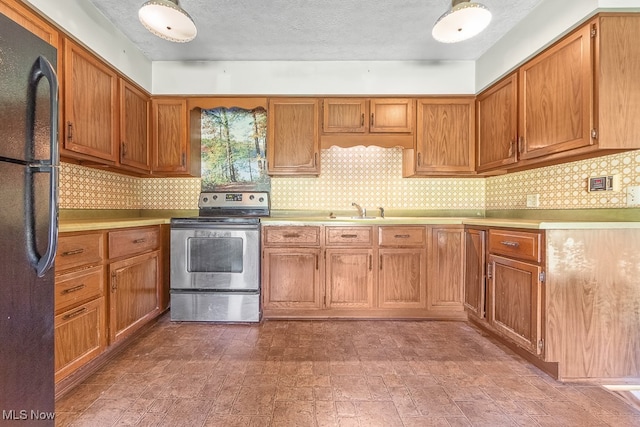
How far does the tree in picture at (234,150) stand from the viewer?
3346 mm

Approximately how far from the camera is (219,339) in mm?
2434

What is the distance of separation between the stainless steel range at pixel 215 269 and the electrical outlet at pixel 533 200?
2348mm

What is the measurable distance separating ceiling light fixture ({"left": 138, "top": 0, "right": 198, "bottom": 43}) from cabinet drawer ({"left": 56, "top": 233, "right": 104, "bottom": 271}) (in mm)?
1296

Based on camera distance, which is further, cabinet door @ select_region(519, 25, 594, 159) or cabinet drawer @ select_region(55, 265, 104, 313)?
cabinet door @ select_region(519, 25, 594, 159)

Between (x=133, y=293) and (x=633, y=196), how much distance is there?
11.1 feet

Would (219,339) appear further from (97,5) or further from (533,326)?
(97,5)

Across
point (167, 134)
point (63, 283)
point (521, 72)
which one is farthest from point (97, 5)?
point (521, 72)

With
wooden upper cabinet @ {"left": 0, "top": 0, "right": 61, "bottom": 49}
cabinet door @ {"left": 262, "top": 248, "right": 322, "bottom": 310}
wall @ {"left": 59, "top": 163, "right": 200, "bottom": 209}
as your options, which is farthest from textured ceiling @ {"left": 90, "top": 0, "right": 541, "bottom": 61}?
cabinet door @ {"left": 262, "top": 248, "right": 322, "bottom": 310}

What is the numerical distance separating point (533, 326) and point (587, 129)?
48.1 inches

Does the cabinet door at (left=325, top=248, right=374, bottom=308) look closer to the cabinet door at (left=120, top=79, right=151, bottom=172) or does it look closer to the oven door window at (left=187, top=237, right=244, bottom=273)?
the oven door window at (left=187, top=237, right=244, bottom=273)

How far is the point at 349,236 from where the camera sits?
2.84m

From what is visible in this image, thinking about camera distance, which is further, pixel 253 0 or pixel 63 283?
pixel 253 0

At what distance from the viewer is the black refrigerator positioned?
3.13 ft

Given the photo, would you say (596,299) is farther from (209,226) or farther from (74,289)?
(74,289)
